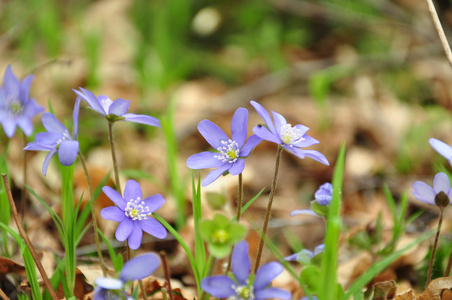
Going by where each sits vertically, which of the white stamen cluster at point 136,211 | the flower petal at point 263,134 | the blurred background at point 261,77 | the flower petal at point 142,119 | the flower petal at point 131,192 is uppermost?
the flower petal at point 263,134

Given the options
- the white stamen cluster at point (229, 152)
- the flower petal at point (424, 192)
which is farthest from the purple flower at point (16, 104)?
the flower petal at point (424, 192)

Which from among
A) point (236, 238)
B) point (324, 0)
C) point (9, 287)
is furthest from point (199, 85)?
point (236, 238)

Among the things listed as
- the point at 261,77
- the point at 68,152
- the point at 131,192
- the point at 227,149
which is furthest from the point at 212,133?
the point at 261,77

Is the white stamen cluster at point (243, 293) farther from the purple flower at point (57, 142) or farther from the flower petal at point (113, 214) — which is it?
the purple flower at point (57, 142)

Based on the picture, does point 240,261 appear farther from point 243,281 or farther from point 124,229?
point 124,229

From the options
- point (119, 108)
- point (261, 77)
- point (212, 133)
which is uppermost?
point (119, 108)

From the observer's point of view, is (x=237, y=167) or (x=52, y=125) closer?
(x=237, y=167)
